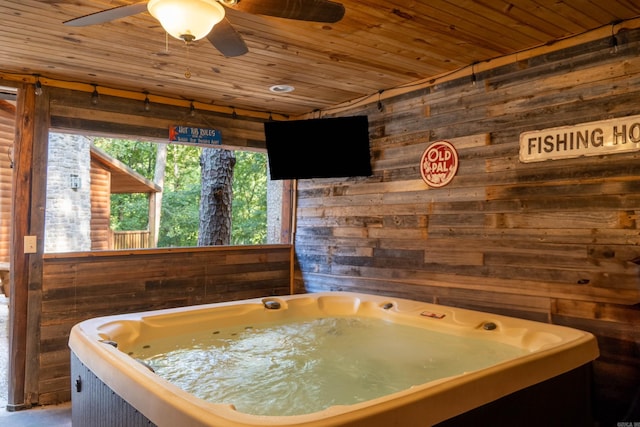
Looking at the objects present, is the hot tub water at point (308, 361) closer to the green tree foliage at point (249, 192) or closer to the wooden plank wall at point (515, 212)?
the wooden plank wall at point (515, 212)

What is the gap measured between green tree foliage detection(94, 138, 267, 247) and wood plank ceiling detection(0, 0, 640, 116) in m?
7.07

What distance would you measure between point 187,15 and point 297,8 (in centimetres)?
39

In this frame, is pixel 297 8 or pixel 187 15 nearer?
pixel 187 15

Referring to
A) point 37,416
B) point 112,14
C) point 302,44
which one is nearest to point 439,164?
point 302,44

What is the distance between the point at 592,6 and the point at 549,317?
1.61 meters

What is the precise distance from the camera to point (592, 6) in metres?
2.14

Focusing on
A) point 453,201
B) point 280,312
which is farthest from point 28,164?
point 453,201

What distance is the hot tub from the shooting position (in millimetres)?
1359

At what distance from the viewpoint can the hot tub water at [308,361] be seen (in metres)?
A: 1.90

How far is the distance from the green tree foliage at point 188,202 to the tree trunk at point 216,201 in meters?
5.26

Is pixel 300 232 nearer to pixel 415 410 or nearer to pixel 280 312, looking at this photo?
pixel 280 312

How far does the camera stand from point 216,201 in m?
4.93

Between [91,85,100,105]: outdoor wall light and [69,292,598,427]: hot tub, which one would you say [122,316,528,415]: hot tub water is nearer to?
[69,292,598,427]: hot tub

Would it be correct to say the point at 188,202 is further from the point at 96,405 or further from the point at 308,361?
the point at 96,405
